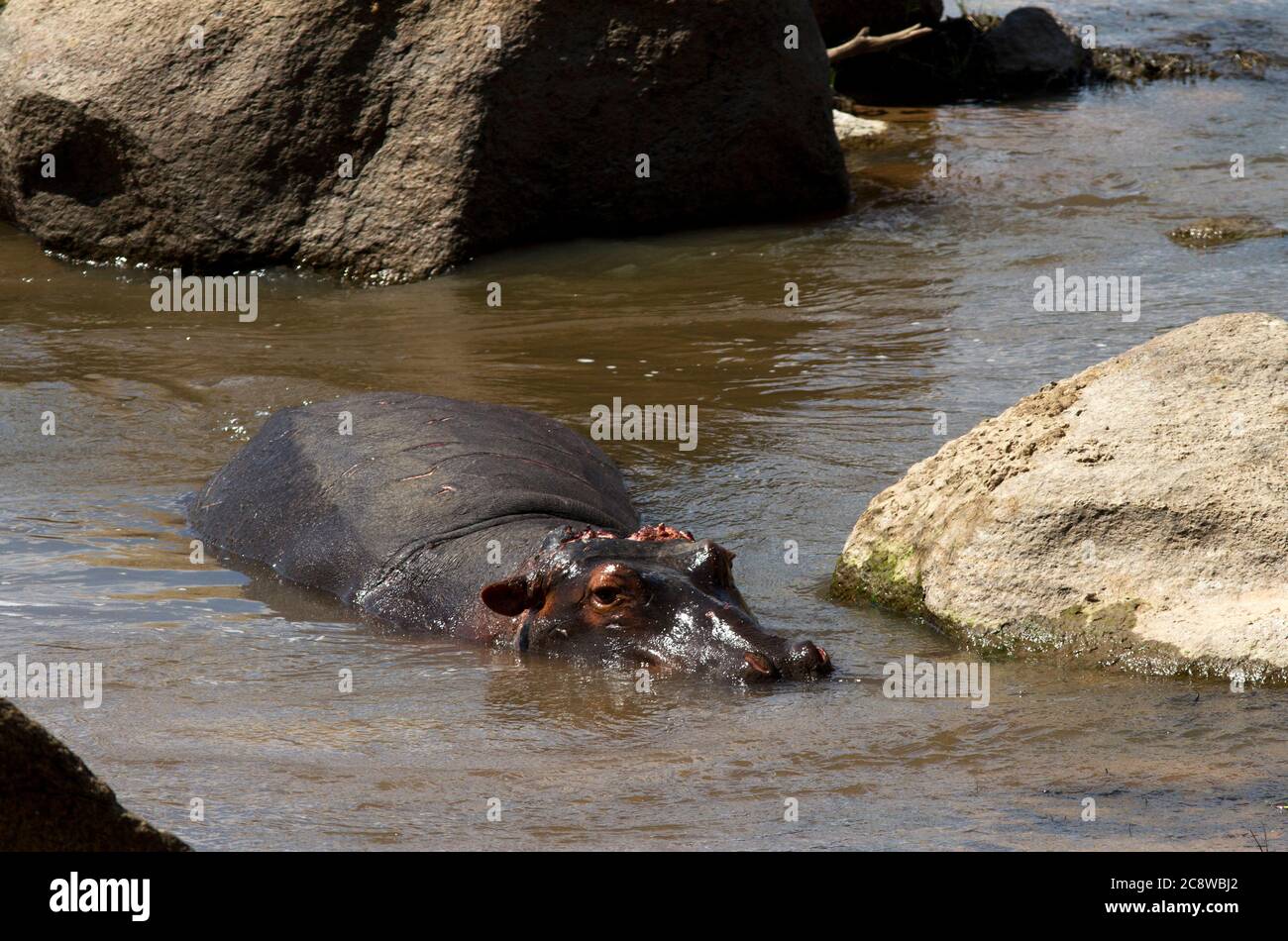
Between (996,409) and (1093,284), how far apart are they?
98.0 inches

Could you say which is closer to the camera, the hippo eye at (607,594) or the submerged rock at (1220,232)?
the hippo eye at (607,594)

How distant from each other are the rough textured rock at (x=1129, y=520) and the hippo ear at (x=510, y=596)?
118 centimetres

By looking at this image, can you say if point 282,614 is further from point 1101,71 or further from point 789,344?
point 1101,71

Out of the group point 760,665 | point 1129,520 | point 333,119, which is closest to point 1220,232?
point 333,119

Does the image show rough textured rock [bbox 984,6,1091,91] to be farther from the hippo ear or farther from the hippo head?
the hippo ear

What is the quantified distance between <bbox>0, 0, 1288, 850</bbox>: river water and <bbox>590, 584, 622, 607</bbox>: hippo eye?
22 centimetres

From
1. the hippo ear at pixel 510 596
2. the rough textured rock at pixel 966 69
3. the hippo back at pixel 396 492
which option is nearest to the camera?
the hippo ear at pixel 510 596

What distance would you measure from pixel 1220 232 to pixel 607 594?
23.1 ft

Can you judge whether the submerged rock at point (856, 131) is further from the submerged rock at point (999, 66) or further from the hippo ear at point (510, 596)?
the hippo ear at point (510, 596)

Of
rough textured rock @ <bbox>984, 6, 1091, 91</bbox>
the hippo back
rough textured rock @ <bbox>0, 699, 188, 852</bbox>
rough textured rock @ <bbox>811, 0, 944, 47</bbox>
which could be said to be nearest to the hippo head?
the hippo back

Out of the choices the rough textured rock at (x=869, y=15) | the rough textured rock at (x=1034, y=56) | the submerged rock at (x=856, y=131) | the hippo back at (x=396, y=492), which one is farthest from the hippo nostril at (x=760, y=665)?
the rough textured rock at (x=1034, y=56)

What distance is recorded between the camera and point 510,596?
213 inches

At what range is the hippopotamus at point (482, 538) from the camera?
5.08 metres
